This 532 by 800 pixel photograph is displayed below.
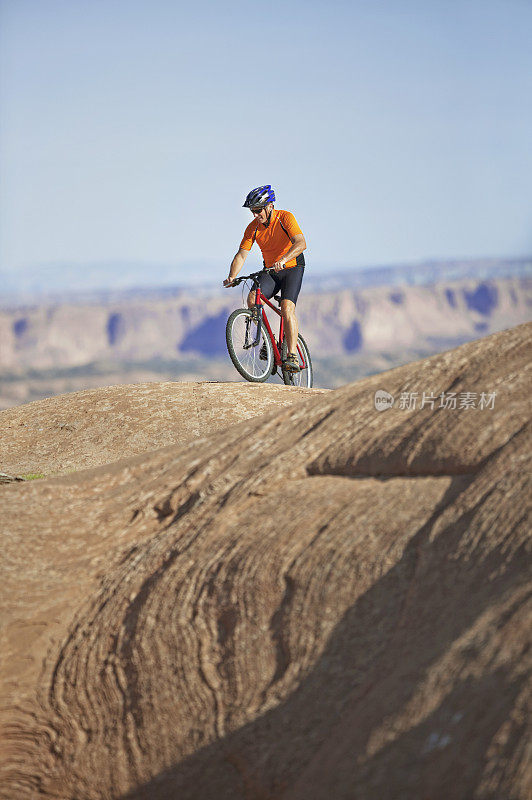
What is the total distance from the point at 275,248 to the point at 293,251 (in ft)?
1.93

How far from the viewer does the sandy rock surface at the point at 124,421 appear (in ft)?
62.1

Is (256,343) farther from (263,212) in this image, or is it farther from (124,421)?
(124,421)

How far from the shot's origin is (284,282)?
18641 millimetres

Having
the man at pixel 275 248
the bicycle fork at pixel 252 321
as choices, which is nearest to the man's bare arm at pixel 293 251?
the man at pixel 275 248

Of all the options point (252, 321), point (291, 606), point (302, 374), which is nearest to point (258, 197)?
point (252, 321)

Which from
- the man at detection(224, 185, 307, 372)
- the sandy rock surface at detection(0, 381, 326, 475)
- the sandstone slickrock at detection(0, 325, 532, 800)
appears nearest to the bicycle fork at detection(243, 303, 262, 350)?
the man at detection(224, 185, 307, 372)

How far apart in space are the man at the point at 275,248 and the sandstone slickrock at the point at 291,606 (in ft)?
24.5

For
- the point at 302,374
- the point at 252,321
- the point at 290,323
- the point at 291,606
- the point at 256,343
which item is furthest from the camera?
the point at 302,374

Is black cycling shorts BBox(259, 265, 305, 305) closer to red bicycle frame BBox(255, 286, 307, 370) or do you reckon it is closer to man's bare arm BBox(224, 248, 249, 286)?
red bicycle frame BBox(255, 286, 307, 370)

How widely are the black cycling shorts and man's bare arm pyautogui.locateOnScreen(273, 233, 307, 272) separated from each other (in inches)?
21.3

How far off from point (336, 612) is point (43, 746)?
3.84m

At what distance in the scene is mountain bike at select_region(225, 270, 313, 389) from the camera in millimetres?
18969

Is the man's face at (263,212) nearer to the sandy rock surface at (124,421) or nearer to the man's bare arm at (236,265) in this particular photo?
the man's bare arm at (236,265)

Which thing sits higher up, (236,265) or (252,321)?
(236,265)
